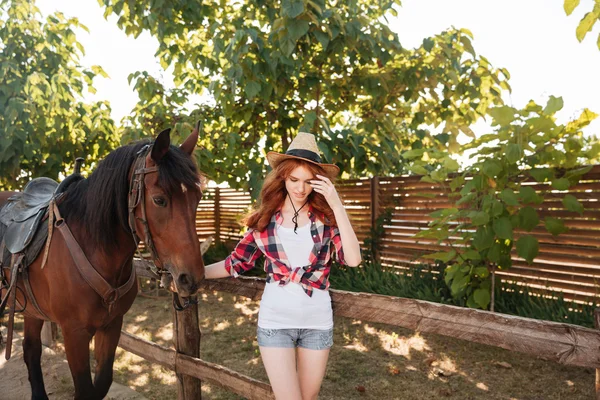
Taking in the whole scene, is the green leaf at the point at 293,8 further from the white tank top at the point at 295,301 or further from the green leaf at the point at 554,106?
the white tank top at the point at 295,301

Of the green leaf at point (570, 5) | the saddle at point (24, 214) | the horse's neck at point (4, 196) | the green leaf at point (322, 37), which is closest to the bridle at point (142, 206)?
the saddle at point (24, 214)

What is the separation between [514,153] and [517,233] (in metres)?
2.12

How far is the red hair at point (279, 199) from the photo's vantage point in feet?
7.15

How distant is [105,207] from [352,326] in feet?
14.6

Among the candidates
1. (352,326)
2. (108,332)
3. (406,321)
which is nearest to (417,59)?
(352,326)

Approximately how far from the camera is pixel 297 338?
2061 millimetres

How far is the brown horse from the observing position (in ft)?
7.05

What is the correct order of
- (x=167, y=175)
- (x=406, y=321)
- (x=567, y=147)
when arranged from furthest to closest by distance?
(x=567, y=147), (x=406, y=321), (x=167, y=175)

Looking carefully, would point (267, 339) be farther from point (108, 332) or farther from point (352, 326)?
point (352, 326)

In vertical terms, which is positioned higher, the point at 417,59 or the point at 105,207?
the point at 417,59

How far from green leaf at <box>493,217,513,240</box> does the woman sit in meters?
2.40

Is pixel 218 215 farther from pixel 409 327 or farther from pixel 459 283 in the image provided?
pixel 409 327

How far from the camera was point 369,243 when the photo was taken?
7.69 meters

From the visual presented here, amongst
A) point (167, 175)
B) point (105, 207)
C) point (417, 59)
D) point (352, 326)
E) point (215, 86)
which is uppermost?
point (417, 59)
